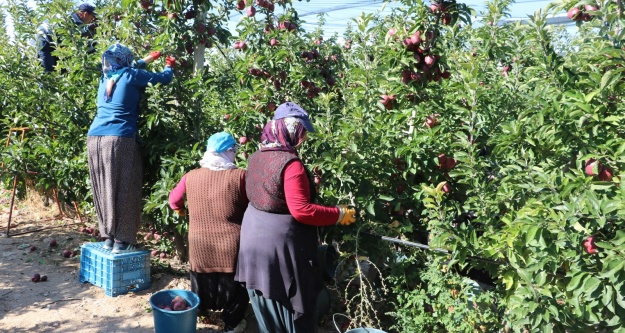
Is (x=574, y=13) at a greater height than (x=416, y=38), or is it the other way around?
(x=574, y=13)

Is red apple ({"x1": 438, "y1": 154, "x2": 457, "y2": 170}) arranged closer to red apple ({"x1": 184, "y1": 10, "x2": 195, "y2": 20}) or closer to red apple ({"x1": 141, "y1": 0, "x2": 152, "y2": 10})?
red apple ({"x1": 184, "y1": 10, "x2": 195, "y2": 20})

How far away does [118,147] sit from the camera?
13.6 ft

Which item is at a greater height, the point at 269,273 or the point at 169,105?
the point at 169,105

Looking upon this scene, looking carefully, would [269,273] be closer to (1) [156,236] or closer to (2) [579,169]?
(2) [579,169]

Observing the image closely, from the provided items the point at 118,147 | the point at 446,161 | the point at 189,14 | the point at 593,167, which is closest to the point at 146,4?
the point at 189,14

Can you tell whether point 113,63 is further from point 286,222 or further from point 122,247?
point 286,222

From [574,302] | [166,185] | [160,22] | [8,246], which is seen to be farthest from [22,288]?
[574,302]

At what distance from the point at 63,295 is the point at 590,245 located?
3.56m

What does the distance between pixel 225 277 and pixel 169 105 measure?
1511 mm

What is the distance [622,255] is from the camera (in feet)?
6.97

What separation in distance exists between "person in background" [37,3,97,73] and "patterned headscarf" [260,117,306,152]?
2662mm

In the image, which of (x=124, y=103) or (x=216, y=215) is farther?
(x=124, y=103)

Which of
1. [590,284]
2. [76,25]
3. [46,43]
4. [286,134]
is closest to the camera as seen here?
[590,284]

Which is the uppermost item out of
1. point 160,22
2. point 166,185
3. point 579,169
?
point 160,22
